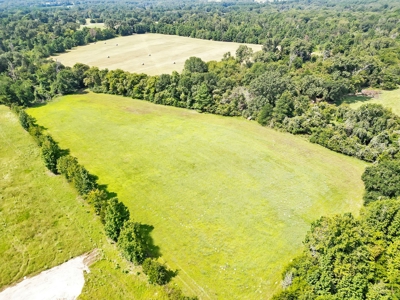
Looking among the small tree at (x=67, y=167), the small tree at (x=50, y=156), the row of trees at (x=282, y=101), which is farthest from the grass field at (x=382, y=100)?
the small tree at (x=50, y=156)

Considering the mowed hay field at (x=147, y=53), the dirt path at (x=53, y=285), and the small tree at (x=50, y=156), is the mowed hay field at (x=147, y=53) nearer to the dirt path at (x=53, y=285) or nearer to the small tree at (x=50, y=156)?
the small tree at (x=50, y=156)

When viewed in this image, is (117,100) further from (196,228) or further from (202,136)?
(196,228)

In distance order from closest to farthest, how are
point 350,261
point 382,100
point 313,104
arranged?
point 350,261 → point 313,104 → point 382,100

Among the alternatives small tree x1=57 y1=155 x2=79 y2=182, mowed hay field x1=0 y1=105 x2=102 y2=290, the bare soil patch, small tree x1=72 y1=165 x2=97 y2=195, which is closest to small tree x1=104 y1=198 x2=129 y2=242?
mowed hay field x1=0 y1=105 x2=102 y2=290

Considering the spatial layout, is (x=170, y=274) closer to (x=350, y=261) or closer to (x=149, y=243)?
(x=149, y=243)

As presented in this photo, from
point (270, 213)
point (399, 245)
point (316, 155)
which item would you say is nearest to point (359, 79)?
point (316, 155)

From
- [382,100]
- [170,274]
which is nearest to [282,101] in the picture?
[382,100]
